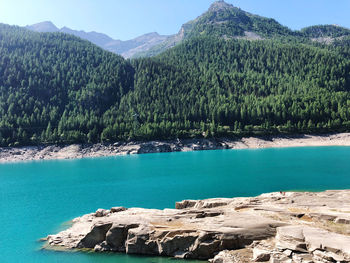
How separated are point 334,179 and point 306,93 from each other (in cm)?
12880

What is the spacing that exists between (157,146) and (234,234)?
110 metres

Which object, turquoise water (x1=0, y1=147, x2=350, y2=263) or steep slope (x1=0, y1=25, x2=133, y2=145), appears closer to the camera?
turquoise water (x1=0, y1=147, x2=350, y2=263)

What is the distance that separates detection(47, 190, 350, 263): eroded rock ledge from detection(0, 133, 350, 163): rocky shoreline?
10083 cm

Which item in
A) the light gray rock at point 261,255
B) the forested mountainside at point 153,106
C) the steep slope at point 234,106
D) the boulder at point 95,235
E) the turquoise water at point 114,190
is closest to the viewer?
the light gray rock at point 261,255

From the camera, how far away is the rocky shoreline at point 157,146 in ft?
416

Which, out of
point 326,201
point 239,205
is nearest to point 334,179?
point 326,201

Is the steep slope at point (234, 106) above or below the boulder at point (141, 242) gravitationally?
above

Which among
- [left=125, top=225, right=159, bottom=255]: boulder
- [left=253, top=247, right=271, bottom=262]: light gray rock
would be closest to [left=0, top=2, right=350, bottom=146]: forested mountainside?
[left=125, top=225, right=159, bottom=255]: boulder

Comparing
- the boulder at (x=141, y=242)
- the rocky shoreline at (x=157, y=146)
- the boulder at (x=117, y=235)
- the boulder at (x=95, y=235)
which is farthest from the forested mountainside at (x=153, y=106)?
the boulder at (x=141, y=242)

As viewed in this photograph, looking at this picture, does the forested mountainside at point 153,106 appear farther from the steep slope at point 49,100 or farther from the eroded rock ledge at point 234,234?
the eroded rock ledge at point 234,234

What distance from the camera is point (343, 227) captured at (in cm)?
2361

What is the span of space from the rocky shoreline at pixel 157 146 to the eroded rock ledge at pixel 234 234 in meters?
101

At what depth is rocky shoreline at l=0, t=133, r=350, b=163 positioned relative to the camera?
12681 cm

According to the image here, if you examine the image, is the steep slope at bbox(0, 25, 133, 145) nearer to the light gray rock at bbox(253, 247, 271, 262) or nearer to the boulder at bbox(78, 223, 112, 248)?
the boulder at bbox(78, 223, 112, 248)
